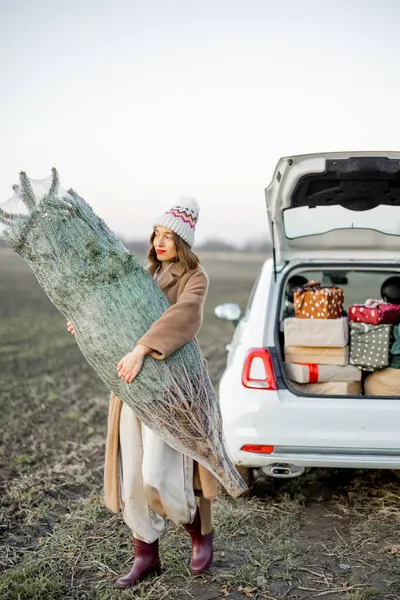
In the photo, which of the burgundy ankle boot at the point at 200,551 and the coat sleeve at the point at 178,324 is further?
the burgundy ankle boot at the point at 200,551

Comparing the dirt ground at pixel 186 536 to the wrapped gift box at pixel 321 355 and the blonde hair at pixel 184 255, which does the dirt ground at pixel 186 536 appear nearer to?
the wrapped gift box at pixel 321 355

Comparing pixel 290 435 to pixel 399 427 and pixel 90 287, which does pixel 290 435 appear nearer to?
pixel 399 427

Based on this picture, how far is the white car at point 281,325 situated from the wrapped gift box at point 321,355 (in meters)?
0.20

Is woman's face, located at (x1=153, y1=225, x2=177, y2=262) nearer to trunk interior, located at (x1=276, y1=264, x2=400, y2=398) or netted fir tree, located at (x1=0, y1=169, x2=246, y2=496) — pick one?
netted fir tree, located at (x1=0, y1=169, x2=246, y2=496)

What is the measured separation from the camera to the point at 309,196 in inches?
171

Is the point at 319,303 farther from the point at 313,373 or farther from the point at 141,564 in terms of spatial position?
the point at 141,564

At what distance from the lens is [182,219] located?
3092 mm

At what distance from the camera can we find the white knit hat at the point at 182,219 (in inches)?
121

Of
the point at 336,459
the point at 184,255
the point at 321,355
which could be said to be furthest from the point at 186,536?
the point at 184,255

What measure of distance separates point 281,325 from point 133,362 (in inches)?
82.0

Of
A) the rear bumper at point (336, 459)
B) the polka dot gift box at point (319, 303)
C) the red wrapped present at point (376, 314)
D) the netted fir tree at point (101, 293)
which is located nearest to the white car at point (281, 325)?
the rear bumper at point (336, 459)

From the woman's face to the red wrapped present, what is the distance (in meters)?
1.64

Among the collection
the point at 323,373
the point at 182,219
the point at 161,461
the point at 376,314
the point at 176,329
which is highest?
the point at 182,219

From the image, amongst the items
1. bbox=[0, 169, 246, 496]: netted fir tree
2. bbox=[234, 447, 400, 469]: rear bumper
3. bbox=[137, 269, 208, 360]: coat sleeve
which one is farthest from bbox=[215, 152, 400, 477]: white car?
bbox=[137, 269, 208, 360]: coat sleeve
